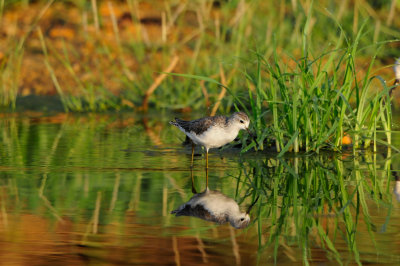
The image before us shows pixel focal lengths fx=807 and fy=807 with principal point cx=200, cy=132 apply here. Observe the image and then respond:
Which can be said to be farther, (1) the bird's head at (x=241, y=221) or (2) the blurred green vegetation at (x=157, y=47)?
(2) the blurred green vegetation at (x=157, y=47)

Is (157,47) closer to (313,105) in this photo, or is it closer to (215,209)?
(313,105)

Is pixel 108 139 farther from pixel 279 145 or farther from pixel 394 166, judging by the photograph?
pixel 394 166

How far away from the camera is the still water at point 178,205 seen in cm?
481

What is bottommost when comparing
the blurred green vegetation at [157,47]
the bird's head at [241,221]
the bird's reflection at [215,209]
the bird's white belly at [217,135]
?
the bird's head at [241,221]

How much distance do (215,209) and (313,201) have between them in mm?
863

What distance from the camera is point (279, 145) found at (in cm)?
923

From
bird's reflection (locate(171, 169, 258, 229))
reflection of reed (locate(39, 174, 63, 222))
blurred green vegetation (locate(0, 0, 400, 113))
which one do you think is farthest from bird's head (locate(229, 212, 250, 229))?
blurred green vegetation (locate(0, 0, 400, 113))

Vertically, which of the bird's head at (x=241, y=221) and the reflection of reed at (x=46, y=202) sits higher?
the reflection of reed at (x=46, y=202)

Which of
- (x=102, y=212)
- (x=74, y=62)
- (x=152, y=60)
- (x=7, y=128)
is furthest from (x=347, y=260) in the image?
(x=74, y=62)

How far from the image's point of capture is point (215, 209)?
607 centimetres

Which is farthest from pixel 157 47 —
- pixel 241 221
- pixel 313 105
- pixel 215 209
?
pixel 241 221

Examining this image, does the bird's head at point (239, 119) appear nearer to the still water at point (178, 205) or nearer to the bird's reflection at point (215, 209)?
the still water at point (178, 205)

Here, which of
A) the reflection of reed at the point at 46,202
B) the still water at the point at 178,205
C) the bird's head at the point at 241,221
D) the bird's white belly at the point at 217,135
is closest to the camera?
the still water at the point at 178,205

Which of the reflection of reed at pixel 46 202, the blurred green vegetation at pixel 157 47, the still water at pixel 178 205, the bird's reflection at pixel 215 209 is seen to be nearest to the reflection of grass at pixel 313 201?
the still water at pixel 178 205
